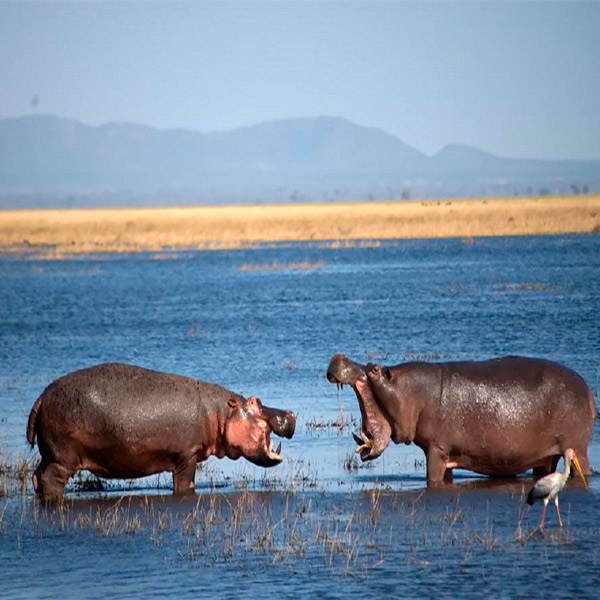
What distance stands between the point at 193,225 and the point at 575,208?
24438 millimetres

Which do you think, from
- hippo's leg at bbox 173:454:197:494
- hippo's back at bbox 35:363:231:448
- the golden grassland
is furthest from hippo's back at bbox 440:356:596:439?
the golden grassland

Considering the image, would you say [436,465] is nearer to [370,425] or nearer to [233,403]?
[370,425]

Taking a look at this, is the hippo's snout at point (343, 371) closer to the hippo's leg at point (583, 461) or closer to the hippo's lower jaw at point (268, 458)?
the hippo's lower jaw at point (268, 458)

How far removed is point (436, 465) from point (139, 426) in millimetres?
2656

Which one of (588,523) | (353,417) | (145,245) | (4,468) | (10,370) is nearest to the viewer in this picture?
(588,523)

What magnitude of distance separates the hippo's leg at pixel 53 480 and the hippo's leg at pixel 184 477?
3.06 ft

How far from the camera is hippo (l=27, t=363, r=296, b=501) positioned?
11.7 m

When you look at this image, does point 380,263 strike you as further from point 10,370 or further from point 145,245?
point 10,370

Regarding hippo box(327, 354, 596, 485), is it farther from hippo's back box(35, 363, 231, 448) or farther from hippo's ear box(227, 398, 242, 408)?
hippo's back box(35, 363, 231, 448)

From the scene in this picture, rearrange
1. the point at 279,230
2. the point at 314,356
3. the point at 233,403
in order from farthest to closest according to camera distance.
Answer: the point at 279,230 → the point at 314,356 → the point at 233,403

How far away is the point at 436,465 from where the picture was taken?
12.0 meters

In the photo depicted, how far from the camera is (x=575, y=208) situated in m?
82.1

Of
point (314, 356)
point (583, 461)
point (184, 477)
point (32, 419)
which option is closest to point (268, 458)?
point (184, 477)

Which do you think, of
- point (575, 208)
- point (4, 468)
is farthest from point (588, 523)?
point (575, 208)
